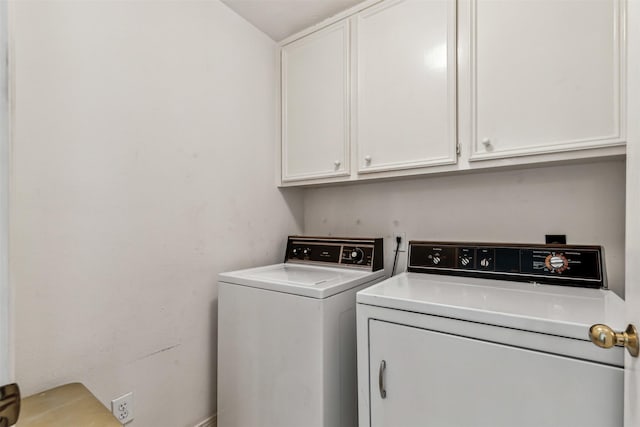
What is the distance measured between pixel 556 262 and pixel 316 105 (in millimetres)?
1448

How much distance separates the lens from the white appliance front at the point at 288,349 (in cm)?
121

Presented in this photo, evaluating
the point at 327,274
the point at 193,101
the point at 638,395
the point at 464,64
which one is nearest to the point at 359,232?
the point at 327,274

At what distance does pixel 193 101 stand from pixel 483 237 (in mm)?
1633

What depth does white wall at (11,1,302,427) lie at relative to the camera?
1025 millimetres

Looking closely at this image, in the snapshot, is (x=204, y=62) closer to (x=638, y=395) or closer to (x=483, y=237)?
(x=483, y=237)

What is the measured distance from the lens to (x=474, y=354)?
93cm

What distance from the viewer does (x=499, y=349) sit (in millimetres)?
896

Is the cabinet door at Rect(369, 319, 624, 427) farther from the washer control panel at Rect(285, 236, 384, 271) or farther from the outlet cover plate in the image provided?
the outlet cover plate

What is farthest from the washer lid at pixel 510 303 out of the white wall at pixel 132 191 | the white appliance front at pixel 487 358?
the white wall at pixel 132 191

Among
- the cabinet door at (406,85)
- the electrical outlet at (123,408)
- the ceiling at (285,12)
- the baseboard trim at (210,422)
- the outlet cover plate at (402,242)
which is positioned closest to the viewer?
the electrical outlet at (123,408)

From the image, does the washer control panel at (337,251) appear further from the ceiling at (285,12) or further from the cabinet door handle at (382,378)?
the ceiling at (285,12)

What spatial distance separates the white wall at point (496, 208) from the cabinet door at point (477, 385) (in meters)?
0.77

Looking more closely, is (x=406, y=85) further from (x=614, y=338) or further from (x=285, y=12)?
(x=614, y=338)

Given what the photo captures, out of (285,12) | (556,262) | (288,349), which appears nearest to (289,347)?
(288,349)
